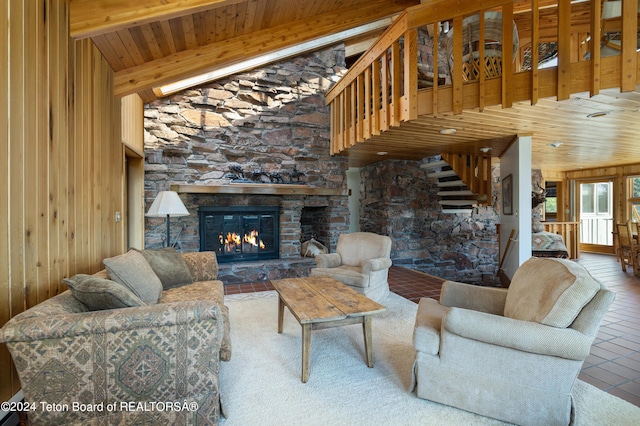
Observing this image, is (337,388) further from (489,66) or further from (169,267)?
(489,66)

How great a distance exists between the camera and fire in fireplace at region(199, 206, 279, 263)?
196 inches

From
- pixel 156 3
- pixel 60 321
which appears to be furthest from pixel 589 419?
pixel 156 3

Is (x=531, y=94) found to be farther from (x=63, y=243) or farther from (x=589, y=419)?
(x=63, y=243)

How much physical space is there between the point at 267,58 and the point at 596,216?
359 inches

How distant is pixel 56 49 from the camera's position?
2145 mm

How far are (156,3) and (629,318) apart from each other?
525 centimetres

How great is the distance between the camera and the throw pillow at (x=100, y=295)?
1604 mm

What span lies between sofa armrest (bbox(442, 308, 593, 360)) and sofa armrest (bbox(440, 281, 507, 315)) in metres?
0.57

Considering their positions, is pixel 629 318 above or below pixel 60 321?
below

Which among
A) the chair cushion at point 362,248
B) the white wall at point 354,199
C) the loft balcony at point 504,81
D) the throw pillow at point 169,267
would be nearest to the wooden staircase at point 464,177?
the loft balcony at point 504,81

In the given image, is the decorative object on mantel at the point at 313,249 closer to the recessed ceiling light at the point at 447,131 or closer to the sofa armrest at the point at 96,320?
the recessed ceiling light at the point at 447,131

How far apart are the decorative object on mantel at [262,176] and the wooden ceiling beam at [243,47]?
59.7 inches

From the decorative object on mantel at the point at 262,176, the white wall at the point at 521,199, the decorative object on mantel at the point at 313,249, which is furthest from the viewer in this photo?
the decorative object on mantel at the point at 313,249

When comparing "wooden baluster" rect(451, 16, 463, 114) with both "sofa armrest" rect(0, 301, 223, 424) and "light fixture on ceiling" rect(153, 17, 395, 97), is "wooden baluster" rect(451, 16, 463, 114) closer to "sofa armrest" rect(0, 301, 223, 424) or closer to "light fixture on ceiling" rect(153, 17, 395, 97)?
"light fixture on ceiling" rect(153, 17, 395, 97)
